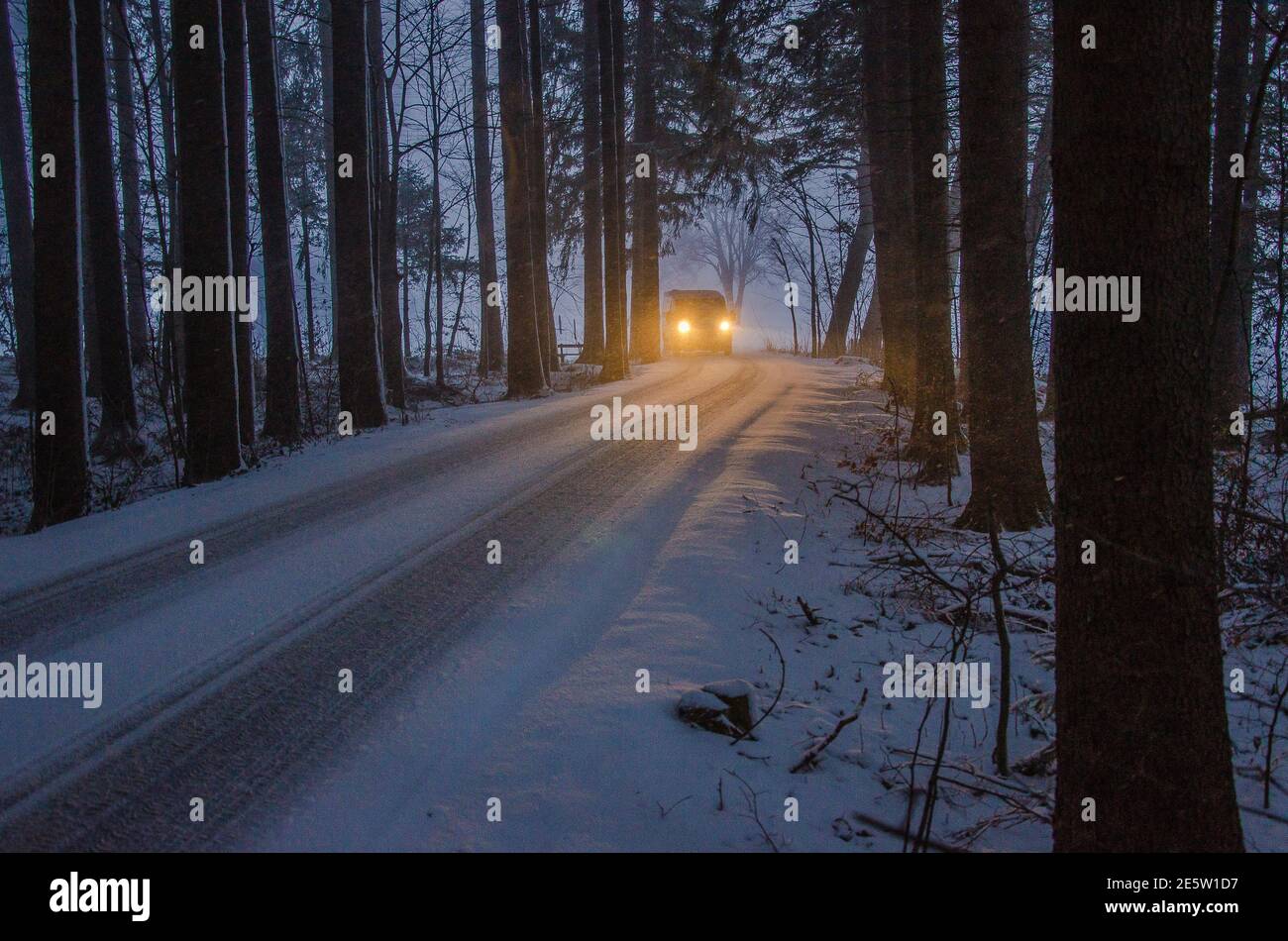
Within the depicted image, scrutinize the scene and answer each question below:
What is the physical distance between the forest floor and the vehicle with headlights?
28.3 metres

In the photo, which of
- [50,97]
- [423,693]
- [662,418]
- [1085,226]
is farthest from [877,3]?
[423,693]

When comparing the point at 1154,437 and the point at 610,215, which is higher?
the point at 610,215

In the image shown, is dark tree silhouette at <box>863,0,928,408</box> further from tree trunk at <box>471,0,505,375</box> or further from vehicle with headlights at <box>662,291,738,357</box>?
vehicle with headlights at <box>662,291,738,357</box>

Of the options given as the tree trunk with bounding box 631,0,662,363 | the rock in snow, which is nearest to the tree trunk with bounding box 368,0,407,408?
the tree trunk with bounding box 631,0,662,363

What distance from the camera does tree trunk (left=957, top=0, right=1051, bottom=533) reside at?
7113 mm

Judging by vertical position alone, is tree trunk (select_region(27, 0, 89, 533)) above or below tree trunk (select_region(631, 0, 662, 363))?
below

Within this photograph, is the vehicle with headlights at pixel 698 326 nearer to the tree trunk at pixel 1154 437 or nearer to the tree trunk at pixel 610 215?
the tree trunk at pixel 610 215

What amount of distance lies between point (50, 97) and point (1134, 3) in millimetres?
10582

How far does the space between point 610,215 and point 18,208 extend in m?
14.4

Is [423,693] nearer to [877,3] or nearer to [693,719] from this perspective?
[693,719]

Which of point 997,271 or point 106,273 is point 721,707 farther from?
point 106,273

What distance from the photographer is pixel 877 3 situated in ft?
46.1

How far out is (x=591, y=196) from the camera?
2833cm

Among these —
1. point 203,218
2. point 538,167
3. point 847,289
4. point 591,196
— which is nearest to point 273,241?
point 203,218
